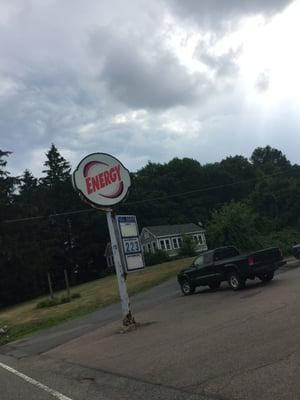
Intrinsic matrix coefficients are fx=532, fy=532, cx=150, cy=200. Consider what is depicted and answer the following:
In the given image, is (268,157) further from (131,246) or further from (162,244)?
(131,246)

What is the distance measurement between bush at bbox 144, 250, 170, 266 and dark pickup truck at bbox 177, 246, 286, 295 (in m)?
42.0

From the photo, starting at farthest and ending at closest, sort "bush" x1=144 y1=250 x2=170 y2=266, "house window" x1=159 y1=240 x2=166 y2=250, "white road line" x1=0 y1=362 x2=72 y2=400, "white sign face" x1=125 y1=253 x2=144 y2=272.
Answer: "house window" x1=159 y1=240 x2=166 y2=250, "bush" x1=144 y1=250 x2=170 y2=266, "white sign face" x1=125 y1=253 x2=144 y2=272, "white road line" x1=0 y1=362 x2=72 y2=400

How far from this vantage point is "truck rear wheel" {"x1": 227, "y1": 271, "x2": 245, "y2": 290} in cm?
1916

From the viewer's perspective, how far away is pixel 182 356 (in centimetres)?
943

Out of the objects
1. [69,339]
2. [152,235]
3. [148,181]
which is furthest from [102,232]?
[69,339]

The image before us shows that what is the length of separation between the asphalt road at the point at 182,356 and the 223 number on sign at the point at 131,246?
7.07 feet

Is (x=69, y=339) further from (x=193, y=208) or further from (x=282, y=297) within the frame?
(x=193, y=208)

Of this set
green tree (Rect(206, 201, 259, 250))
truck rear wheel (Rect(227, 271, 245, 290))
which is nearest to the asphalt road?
truck rear wheel (Rect(227, 271, 245, 290))

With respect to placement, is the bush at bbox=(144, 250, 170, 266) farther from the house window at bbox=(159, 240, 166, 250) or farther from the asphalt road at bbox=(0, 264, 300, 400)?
the asphalt road at bbox=(0, 264, 300, 400)

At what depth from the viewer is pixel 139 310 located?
65.2ft

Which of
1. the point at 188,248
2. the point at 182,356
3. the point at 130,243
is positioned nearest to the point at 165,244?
the point at 188,248

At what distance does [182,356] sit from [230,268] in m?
10.7

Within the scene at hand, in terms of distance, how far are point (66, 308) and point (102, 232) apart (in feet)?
172

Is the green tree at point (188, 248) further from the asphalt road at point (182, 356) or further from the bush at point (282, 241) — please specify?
the asphalt road at point (182, 356)
